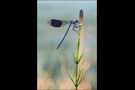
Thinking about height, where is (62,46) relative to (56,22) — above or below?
below

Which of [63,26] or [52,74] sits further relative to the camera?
[52,74]

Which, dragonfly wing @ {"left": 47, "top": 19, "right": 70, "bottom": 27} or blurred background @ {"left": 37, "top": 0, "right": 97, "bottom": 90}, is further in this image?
blurred background @ {"left": 37, "top": 0, "right": 97, "bottom": 90}

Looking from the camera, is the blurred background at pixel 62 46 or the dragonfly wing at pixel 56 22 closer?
the dragonfly wing at pixel 56 22

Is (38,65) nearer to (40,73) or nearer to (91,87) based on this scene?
(40,73)

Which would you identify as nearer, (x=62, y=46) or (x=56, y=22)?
(x=56, y=22)

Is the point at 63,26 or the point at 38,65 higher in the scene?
the point at 63,26

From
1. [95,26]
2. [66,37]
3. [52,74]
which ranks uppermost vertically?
[95,26]
